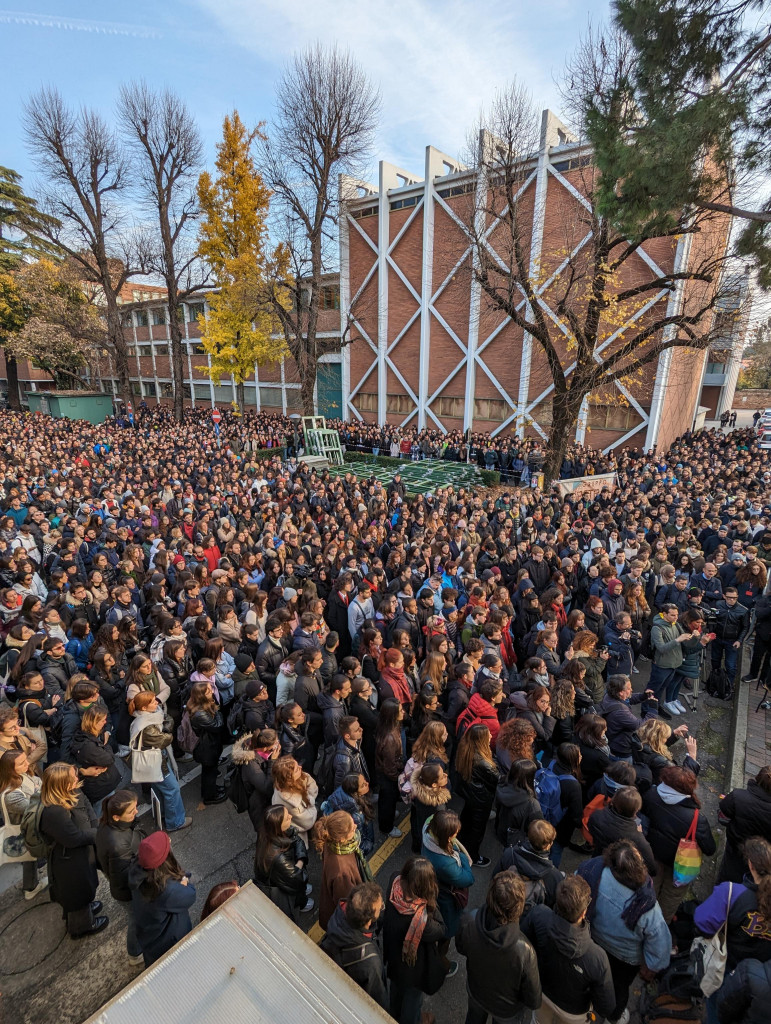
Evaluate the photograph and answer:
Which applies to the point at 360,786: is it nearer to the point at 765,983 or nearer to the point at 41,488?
the point at 765,983

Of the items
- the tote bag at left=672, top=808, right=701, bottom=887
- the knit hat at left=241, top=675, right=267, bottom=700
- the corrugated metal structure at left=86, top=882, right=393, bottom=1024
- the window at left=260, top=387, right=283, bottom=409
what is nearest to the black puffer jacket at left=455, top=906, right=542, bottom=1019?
the corrugated metal structure at left=86, top=882, right=393, bottom=1024

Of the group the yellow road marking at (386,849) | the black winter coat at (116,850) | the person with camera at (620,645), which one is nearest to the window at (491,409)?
the person with camera at (620,645)

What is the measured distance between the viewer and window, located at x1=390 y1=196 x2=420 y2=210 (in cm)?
2588

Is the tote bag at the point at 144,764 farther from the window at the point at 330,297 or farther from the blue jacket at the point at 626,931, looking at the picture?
the window at the point at 330,297

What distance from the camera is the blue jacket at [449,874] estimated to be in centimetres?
303

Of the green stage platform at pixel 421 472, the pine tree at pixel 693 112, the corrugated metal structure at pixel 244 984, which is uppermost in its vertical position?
the pine tree at pixel 693 112

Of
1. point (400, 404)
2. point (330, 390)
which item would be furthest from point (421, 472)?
point (330, 390)

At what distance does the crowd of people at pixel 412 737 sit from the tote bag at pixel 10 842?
3.1 inches

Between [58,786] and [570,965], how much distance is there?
318cm

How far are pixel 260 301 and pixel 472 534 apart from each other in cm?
1918

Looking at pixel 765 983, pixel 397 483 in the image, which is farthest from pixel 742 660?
pixel 397 483

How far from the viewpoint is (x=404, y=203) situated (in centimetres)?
2631

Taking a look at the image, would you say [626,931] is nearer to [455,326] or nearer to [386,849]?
[386,849]

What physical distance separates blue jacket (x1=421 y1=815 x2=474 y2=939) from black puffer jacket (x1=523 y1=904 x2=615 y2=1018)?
1.55 ft
